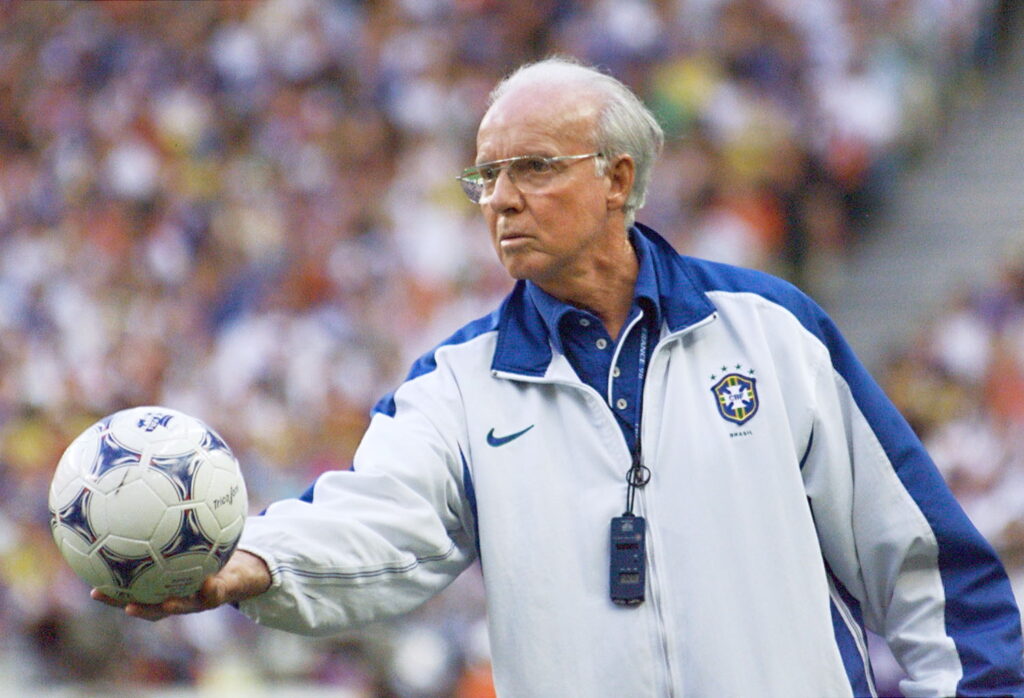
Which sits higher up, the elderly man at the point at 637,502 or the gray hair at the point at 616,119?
the gray hair at the point at 616,119

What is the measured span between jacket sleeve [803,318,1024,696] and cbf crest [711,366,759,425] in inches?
5.4

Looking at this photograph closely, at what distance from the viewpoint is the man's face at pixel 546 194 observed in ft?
11.6

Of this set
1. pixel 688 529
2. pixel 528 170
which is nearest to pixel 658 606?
pixel 688 529

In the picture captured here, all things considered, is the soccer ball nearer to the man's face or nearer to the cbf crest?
the man's face

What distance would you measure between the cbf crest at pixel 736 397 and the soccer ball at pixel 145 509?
3.42ft

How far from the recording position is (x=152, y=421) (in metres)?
3.11

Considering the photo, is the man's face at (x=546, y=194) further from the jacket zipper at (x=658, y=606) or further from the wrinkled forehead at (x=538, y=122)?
the jacket zipper at (x=658, y=606)

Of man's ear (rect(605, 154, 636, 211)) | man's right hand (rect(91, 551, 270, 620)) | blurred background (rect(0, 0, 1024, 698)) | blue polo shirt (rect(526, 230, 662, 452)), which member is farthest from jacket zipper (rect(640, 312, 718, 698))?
blurred background (rect(0, 0, 1024, 698))

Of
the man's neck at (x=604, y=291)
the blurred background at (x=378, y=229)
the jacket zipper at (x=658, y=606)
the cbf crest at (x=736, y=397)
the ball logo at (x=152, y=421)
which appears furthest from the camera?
the blurred background at (x=378, y=229)

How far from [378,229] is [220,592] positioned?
9021 mm

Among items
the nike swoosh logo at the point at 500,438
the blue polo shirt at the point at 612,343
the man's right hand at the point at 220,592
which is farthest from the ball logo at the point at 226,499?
the blue polo shirt at the point at 612,343

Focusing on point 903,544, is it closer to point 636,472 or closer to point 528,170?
point 636,472

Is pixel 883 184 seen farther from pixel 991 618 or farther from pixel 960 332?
pixel 991 618

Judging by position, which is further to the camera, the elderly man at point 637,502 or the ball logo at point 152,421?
the elderly man at point 637,502
